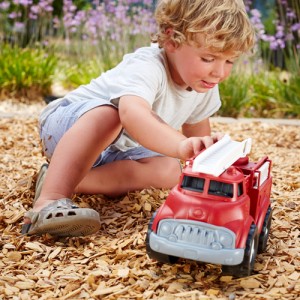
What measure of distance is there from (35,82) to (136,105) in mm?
4199

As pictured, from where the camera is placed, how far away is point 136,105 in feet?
7.14

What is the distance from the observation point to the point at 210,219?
170 cm

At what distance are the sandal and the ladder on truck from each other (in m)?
0.55

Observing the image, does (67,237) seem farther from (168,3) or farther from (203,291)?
(168,3)

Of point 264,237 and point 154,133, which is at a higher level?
point 154,133

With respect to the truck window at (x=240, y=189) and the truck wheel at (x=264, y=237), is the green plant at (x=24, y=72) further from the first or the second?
the truck window at (x=240, y=189)

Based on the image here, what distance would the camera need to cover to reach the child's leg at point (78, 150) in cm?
229

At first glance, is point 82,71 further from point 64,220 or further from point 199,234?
point 199,234

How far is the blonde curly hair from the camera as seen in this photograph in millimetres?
2199

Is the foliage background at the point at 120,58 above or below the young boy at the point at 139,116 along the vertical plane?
below

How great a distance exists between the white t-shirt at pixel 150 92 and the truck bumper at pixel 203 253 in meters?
0.72

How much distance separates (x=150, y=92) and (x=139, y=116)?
21cm

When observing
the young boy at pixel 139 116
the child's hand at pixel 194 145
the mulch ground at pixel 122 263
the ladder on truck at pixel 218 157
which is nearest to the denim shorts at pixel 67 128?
the young boy at pixel 139 116

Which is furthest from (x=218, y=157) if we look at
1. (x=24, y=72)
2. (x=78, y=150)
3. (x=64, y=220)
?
(x=24, y=72)
